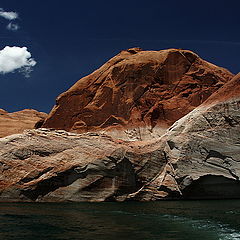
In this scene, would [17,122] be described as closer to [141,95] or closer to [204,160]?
[141,95]

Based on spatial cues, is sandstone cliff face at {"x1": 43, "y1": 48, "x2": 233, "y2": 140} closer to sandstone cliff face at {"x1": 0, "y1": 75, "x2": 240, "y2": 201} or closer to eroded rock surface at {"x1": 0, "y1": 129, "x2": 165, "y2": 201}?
sandstone cliff face at {"x1": 0, "y1": 75, "x2": 240, "y2": 201}

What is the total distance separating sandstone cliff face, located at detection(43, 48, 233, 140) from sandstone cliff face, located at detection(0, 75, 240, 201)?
19015 mm

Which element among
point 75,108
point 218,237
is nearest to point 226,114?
point 218,237

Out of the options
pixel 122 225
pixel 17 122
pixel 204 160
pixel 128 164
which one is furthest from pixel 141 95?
pixel 122 225

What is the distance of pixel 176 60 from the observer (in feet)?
179

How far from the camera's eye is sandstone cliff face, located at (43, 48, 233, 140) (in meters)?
49.2

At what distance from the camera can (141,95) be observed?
52.2 metres

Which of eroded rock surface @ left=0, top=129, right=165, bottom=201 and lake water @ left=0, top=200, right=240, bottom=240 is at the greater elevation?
eroded rock surface @ left=0, top=129, right=165, bottom=201

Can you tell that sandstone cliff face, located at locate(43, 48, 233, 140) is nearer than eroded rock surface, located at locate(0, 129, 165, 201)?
No

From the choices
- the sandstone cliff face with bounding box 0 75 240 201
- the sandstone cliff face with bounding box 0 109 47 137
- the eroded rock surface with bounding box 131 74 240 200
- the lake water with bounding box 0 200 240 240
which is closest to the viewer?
the lake water with bounding box 0 200 240 240

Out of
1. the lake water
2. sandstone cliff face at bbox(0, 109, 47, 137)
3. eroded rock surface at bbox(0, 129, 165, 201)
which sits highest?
sandstone cliff face at bbox(0, 109, 47, 137)

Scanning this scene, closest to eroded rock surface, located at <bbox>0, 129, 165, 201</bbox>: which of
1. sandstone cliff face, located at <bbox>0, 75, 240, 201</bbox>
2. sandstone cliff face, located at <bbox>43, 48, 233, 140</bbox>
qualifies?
sandstone cliff face, located at <bbox>0, 75, 240, 201</bbox>

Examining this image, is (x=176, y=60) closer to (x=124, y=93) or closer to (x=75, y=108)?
(x=124, y=93)

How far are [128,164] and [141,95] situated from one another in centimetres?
2668
